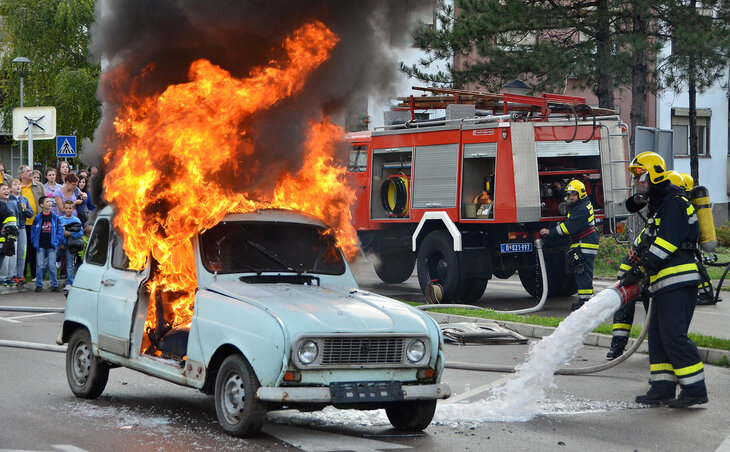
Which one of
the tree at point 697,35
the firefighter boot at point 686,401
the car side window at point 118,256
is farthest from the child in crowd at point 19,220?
the tree at point 697,35

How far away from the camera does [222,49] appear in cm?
855

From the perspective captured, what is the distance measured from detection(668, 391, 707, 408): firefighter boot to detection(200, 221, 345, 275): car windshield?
2.88 m

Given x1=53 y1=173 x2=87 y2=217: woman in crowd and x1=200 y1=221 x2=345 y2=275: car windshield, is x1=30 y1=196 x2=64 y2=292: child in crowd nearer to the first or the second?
x1=53 y1=173 x2=87 y2=217: woman in crowd

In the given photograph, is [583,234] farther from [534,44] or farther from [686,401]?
[534,44]

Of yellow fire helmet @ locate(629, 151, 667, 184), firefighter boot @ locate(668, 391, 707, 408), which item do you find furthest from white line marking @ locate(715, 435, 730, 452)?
yellow fire helmet @ locate(629, 151, 667, 184)

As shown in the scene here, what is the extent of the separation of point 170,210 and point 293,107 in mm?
1454

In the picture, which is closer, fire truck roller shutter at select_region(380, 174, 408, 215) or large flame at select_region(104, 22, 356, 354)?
large flame at select_region(104, 22, 356, 354)

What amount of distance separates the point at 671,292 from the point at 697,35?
15019 mm

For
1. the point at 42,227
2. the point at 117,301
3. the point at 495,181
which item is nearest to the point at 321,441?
the point at 117,301

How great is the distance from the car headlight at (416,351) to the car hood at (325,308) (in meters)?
0.08

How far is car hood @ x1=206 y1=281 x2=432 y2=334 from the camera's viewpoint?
6.63m

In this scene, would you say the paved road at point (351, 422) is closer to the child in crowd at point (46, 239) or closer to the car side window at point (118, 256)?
the car side window at point (118, 256)

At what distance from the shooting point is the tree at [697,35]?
72.7ft

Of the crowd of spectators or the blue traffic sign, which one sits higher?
the blue traffic sign
